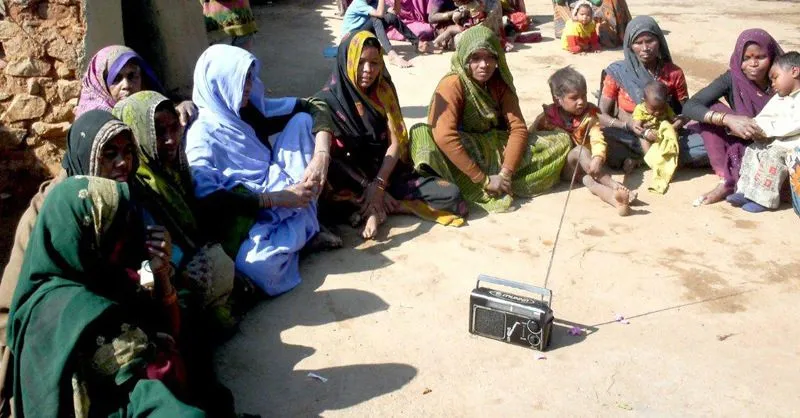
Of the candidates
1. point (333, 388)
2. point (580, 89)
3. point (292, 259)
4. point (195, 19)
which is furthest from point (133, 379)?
point (195, 19)

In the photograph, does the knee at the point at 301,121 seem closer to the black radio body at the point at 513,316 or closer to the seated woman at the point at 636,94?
the black radio body at the point at 513,316

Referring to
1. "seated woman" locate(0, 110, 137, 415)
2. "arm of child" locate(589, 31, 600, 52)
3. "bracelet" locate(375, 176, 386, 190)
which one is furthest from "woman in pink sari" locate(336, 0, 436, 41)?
"seated woman" locate(0, 110, 137, 415)

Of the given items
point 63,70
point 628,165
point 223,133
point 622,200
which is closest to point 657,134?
point 628,165

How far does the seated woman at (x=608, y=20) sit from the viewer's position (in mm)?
9430

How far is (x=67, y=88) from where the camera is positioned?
504cm

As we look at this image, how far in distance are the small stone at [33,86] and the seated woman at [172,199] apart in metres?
1.62

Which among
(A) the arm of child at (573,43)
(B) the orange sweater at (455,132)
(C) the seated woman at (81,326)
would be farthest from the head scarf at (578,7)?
(C) the seated woman at (81,326)

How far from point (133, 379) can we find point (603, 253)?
2783 millimetres

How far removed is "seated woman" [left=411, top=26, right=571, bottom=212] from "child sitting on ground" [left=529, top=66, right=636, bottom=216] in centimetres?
9

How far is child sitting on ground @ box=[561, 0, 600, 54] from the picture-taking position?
9.00 metres

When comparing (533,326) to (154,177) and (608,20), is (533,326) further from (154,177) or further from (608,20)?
(608,20)

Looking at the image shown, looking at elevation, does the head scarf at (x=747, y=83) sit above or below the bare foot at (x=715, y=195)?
above

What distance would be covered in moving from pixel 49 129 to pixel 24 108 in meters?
0.19

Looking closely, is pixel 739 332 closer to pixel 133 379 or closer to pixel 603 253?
pixel 603 253
